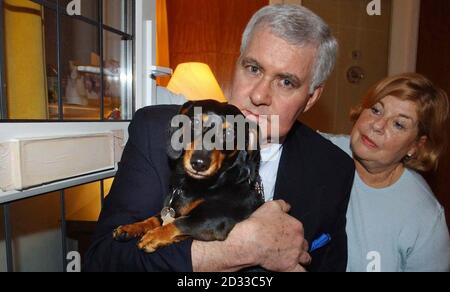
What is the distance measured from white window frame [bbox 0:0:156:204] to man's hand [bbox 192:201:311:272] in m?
0.50

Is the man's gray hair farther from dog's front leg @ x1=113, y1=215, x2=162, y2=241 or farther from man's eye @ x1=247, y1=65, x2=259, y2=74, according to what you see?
dog's front leg @ x1=113, y1=215, x2=162, y2=241

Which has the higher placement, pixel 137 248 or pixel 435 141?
pixel 435 141

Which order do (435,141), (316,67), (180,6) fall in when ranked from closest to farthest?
(316,67) < (435,141) < (180,6)

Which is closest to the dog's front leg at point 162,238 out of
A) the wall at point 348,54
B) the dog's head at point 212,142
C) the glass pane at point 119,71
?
the dog's head at point 212,142

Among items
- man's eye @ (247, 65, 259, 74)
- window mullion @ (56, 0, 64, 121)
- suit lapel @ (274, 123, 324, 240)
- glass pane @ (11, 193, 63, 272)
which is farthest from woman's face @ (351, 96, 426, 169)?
glass pane @ (11, 193, 63, 272)

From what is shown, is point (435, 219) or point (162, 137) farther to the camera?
point (435, 219)

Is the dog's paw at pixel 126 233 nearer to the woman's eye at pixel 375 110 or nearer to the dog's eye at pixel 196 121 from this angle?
the dog's eye at pixel 196 121

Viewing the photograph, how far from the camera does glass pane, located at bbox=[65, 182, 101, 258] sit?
1130 millimetres

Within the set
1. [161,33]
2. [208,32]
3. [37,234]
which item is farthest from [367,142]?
[208,32]

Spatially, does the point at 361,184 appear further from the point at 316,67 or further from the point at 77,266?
the point at 77,266

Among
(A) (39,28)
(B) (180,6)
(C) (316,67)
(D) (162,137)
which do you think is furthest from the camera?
(B) (180,6)

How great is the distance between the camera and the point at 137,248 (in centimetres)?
62

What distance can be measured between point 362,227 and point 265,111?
62 cm
